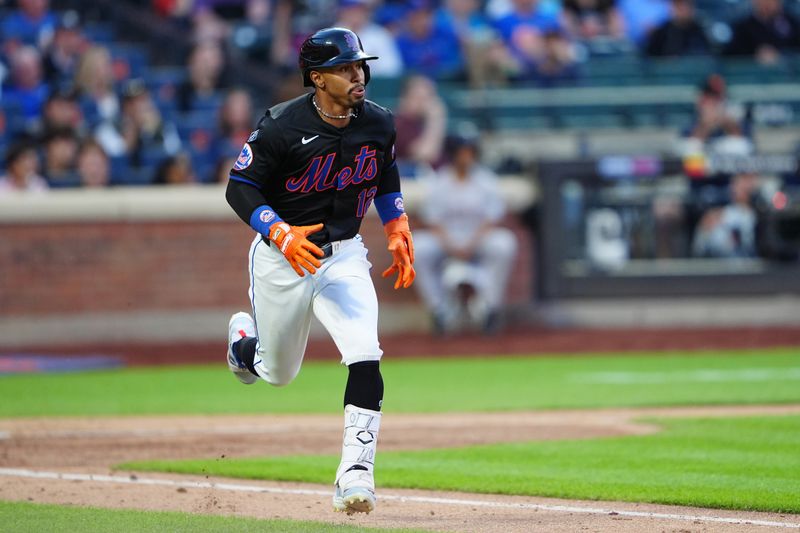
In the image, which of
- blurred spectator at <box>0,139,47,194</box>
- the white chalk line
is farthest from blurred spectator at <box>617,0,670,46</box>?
blurred spectator at <box>0,139,47,194</box>

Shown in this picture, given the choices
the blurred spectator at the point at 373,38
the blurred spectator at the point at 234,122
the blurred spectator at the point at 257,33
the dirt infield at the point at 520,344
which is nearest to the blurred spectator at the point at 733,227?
the dirt infield at the point at 520,344

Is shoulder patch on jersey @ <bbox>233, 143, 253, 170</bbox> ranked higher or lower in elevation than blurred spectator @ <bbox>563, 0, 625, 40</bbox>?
lower

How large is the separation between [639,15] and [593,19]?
0.69m

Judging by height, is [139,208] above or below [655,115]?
below

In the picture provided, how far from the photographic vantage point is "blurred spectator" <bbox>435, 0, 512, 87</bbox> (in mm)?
15719

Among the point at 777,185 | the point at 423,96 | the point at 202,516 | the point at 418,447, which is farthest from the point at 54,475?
the point at 777,185

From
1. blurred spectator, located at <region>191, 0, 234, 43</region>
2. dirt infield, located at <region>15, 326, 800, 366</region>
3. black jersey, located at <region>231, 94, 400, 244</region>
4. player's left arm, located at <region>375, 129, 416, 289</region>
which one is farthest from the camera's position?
Answer: blurred spectator, located at <region>191, 0, 234, 43</region>

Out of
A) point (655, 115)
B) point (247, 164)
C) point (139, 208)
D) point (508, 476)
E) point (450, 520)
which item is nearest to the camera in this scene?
point (450, 520)

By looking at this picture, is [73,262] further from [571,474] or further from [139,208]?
[571,474]

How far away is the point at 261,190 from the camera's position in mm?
5977

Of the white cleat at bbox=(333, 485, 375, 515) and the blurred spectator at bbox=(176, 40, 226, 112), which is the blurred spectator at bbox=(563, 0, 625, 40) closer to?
the blurred spectator at bbox=(176, 40, 226, 112)

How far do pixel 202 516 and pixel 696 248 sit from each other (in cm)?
→ 983

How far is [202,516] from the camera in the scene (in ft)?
18.3

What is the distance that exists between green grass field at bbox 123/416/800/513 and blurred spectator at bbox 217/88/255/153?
7591mm
